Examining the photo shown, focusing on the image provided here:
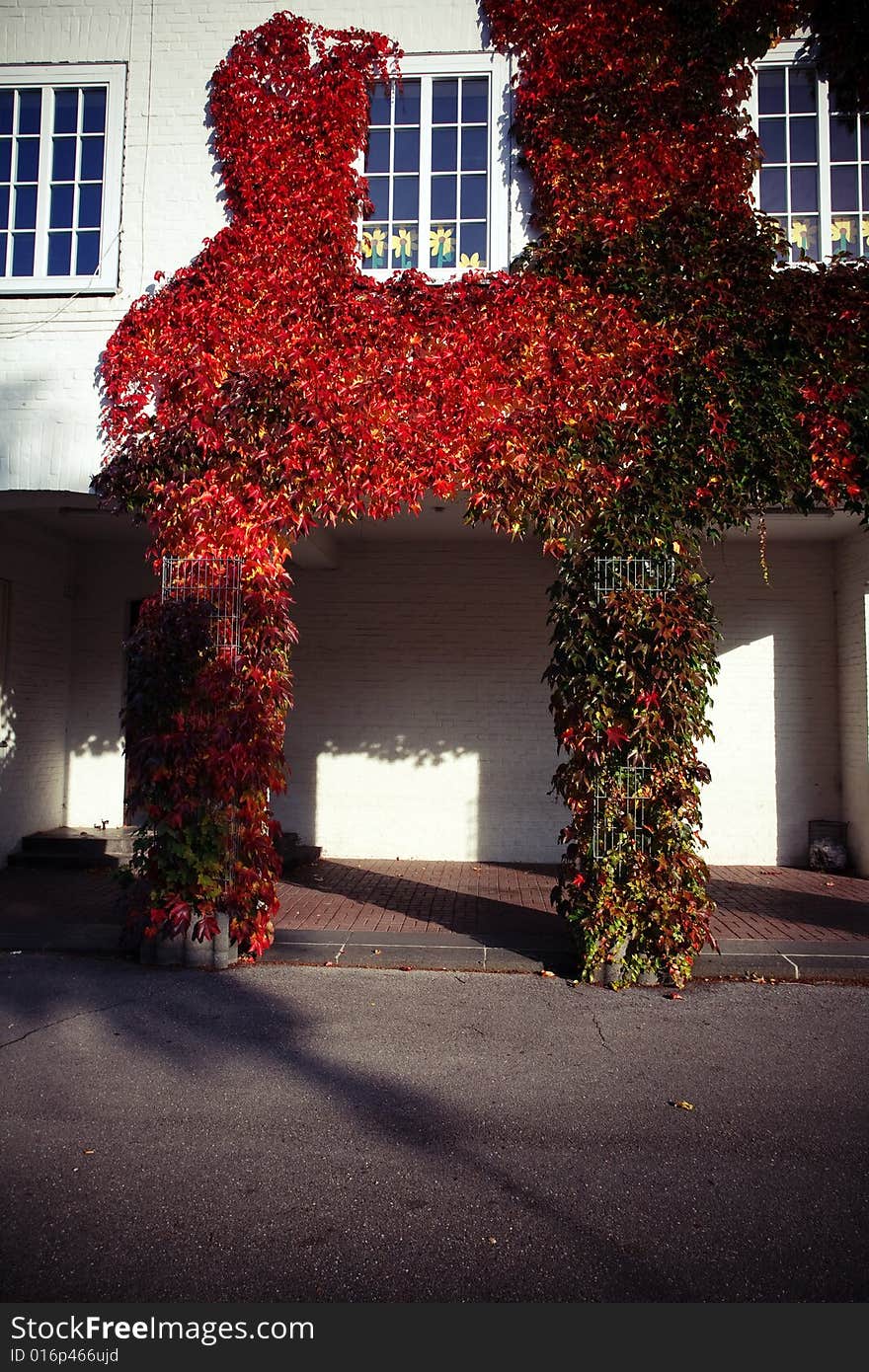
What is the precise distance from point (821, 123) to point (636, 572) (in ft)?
15.0

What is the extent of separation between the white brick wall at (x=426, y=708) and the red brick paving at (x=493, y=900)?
455 mm

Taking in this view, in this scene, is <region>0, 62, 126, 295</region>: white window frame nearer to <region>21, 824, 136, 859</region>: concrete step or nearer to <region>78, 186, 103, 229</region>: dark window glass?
<region>78, 186, 103, 229</region>: dark window glass

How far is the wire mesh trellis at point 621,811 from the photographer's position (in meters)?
5.76

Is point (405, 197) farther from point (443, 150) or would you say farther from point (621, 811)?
point (621, 811)

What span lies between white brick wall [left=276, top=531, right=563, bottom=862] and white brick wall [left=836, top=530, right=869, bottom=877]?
10.7ft

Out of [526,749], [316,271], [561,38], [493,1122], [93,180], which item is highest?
[561,38]

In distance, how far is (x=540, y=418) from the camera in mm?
6160

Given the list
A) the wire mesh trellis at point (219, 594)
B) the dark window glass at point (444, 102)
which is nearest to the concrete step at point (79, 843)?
the wire mesh trellis at point (219, 594)

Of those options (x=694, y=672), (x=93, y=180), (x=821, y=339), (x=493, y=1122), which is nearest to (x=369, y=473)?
(x=694, y=672)

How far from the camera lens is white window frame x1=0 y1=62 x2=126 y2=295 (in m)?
7.09

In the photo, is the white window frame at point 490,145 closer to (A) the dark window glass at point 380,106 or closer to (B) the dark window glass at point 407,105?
(B) the dark window glass at point 407,105

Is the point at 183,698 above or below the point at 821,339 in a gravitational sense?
below

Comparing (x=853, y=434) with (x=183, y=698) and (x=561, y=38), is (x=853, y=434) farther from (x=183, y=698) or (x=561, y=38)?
(x=183, y=698)

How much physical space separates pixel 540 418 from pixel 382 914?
4.24m
